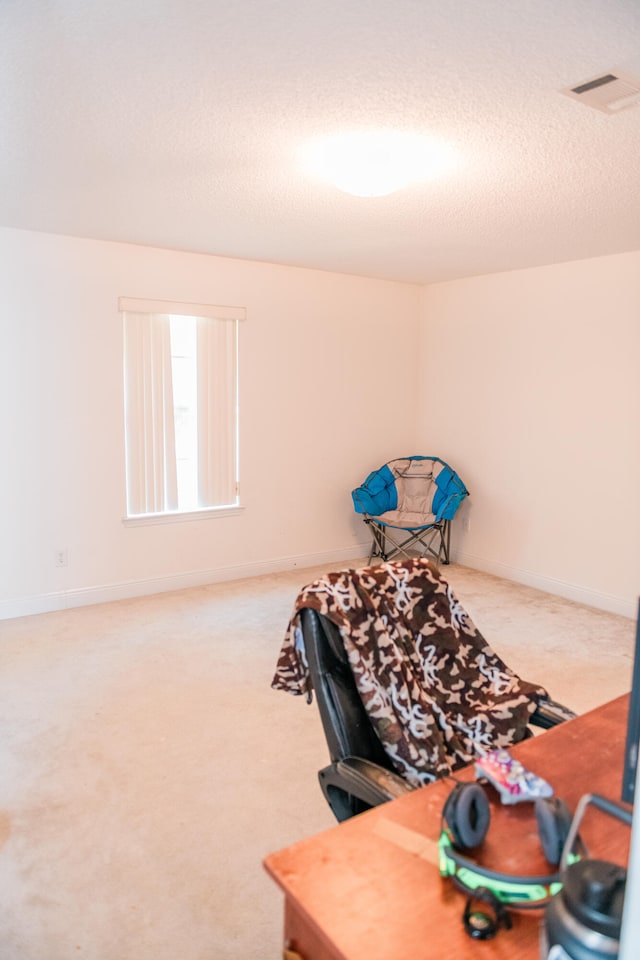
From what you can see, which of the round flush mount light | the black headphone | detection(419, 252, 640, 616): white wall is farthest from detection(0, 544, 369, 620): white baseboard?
the black headphone

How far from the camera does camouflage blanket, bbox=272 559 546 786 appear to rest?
165cm

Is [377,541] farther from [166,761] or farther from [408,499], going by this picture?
[166,761]

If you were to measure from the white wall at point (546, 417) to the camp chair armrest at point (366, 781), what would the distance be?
3455 mm

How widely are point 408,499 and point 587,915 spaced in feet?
16.3

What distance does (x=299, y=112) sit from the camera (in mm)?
2229

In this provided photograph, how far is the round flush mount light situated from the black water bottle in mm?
2381

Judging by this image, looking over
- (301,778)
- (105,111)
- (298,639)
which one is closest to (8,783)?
(301,778)

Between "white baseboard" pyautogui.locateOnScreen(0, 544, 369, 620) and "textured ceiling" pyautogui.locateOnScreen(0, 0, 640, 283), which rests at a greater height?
A: "textured ceiling" pyautogui.locateOnScreen(0, 0, 640, 283)

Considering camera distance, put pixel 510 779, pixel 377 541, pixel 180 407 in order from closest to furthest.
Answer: pixel 510 779 → pixel 180 407 → pixel 377 541

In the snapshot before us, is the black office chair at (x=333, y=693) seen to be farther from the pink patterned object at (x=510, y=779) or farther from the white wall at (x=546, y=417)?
the white wall at (x=546, y=417)

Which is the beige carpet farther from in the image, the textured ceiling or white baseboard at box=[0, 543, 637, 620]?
the textured ceiling

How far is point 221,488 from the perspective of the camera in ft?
16.7

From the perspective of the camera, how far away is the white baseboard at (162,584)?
14.2ft

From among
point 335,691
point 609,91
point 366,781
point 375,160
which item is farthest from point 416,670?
point 375,160
